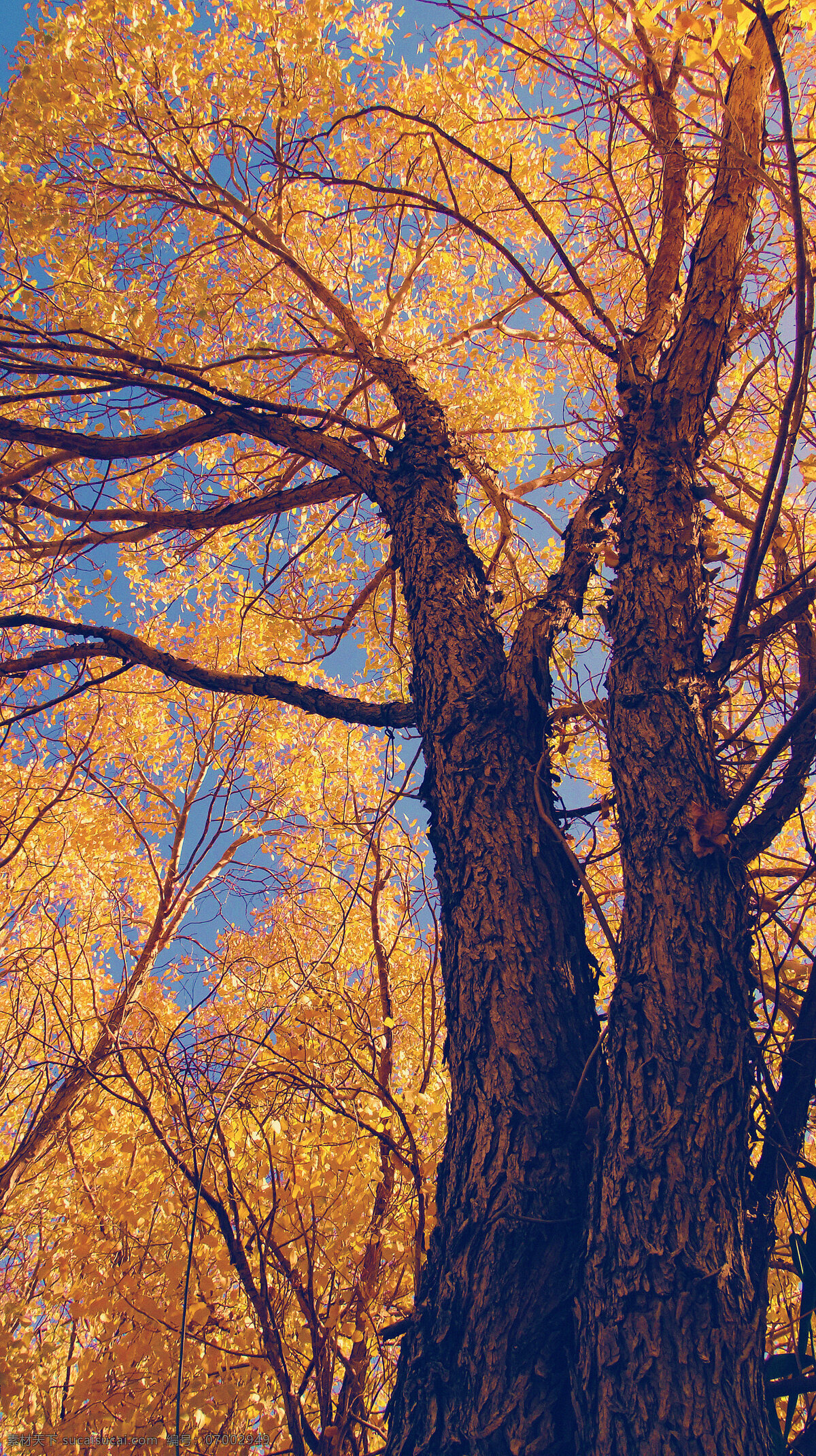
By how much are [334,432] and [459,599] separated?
8.94 feet

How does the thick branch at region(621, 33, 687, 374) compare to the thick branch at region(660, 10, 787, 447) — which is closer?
the thick branch at region(660, 10, 787, 447)

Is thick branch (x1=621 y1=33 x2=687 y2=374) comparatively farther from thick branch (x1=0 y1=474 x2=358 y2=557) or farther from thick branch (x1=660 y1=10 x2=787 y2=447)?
thick branch (x1=0 y1=474 x2=358 y2=557)

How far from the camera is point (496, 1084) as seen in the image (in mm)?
1316

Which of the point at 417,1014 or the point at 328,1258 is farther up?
the point at 417,1014

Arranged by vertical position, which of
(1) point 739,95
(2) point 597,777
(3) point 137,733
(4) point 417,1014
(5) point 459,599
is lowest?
(4) point 417,1014

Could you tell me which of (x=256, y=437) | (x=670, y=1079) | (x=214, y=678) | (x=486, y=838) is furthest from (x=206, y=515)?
(x=670, y=1079)

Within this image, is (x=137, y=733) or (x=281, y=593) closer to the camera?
A: (x=281, y=593)

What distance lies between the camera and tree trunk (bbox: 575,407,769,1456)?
93cm

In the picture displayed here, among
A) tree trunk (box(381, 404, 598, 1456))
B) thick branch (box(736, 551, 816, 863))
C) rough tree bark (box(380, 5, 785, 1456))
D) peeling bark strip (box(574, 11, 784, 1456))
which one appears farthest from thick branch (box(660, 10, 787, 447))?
tree trunk (box(381, 404, 598, 1456))

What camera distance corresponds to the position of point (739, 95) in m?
2.14

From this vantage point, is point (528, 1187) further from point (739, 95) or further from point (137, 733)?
point (137, 733)

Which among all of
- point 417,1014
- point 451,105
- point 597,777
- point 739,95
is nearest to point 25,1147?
point 417,1014

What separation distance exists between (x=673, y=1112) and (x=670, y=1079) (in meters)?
0.05

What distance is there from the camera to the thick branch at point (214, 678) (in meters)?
2.07
